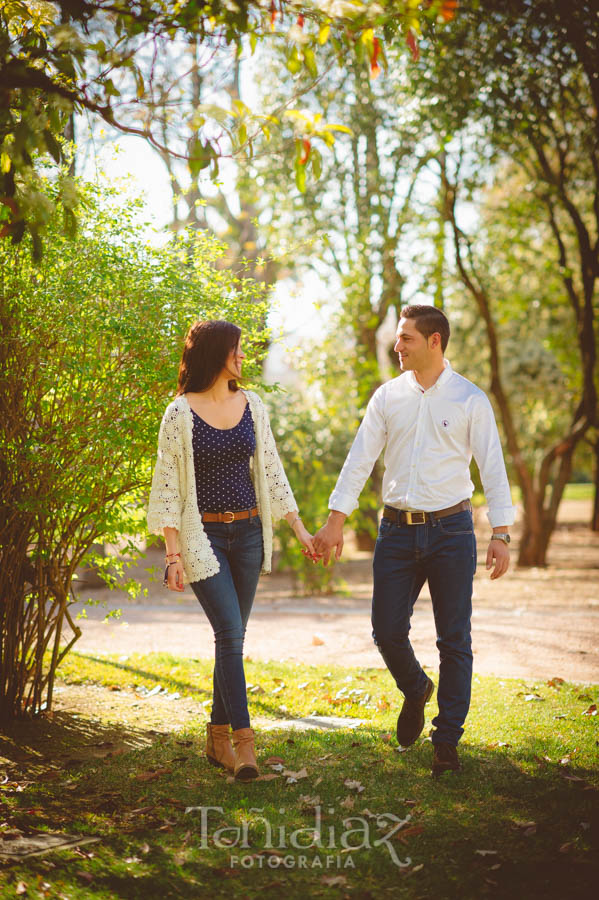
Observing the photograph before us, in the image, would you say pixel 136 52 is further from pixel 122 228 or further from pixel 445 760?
pixel 445 760

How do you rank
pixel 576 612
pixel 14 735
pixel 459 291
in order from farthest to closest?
1. pixel 459 291
2. pixel 576 612
3. pixel 14 735

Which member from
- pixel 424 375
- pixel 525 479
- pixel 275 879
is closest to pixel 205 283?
pixel 424 375

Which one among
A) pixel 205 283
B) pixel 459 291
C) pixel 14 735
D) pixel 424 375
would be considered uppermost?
pixel 459 291

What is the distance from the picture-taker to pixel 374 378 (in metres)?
14.3

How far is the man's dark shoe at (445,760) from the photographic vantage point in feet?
13.6

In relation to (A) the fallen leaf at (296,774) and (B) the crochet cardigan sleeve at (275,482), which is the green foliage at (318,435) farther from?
(A) the fallen leaf at (296,774)

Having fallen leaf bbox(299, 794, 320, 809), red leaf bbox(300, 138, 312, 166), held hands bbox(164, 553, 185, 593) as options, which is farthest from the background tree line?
fallen leaf bbox(299, 794, 320, 809)

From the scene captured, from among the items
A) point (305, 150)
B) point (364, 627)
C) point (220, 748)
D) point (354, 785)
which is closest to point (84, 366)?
point (305, 150)

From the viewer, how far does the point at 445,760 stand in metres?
4.17

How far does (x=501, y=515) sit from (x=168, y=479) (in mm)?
1655

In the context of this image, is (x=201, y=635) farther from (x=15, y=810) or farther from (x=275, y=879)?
(x=275, y=879)

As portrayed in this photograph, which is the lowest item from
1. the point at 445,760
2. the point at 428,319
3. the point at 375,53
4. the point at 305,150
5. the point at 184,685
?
the point at 184,685

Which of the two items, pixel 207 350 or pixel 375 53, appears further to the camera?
pixel 207 350

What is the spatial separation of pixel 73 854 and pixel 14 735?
1.94 meters
